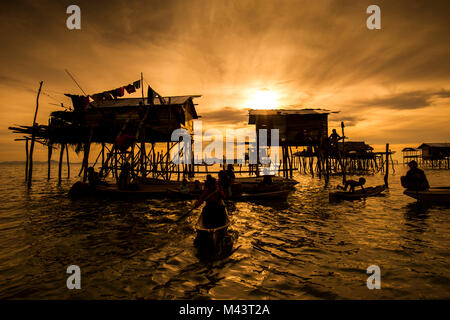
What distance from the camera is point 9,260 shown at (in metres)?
5.91

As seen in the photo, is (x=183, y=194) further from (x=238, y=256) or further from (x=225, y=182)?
(x=238, y=256)

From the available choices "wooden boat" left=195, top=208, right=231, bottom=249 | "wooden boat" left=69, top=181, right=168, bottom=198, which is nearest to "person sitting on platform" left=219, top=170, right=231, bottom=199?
"wooden boat" left=69, top=181, right=168, bottom=198

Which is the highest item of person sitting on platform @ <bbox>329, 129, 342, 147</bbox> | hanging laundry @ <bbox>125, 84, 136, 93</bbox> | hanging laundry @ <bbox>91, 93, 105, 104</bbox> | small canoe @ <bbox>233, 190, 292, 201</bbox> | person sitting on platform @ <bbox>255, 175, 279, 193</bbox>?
hanging laundry @ <bbox>125, 84, 136, 93</bbox>

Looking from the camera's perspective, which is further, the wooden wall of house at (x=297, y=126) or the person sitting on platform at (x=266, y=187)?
the wooden wall of house at (x=297, y=126)

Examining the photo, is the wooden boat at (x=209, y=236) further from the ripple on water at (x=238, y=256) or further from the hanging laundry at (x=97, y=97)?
the hanging laundry at (x=97, y=97)

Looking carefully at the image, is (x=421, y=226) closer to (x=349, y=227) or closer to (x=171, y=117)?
(x=349, y=227)

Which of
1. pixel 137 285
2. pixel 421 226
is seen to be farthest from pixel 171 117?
pixel 421 226

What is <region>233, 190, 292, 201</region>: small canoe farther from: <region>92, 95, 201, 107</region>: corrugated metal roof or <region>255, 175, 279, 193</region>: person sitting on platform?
<region>92, 95, 201, 107</region>: corrugated metal roof

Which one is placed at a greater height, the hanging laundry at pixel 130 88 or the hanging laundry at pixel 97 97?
the hanging laundry at pixel 130 88

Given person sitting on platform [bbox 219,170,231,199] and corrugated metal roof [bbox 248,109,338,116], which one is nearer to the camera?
person sitting on platform [bbox 219,170,231,199]

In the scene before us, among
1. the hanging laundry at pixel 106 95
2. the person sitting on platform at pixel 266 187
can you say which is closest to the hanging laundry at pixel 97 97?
the hanging laundry at pixel 106 95

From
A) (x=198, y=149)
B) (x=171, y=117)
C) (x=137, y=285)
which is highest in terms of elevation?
(x=171, y=117)

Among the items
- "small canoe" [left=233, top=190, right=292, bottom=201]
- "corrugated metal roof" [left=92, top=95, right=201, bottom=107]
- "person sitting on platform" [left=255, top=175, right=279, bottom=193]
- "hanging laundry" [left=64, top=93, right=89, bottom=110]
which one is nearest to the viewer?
"small canoe" [left=233, top=190, right=292, bottom=201]
